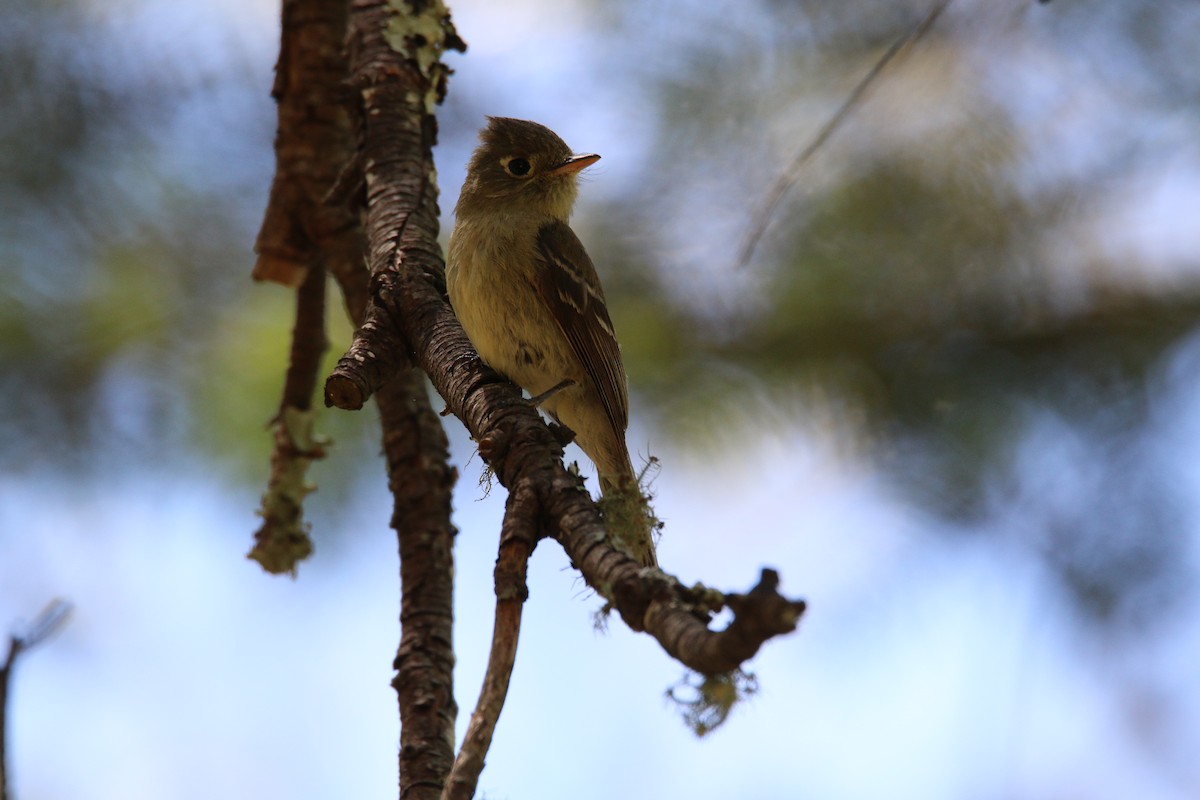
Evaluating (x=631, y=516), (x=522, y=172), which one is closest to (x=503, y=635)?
(x=631, y=516)

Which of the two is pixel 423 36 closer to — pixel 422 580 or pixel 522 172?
pixel 522 172

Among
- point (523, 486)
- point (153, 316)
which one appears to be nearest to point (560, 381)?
point (153, 316)

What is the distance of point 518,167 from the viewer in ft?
15.1

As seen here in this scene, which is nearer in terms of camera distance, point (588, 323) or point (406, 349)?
point (406, 349)

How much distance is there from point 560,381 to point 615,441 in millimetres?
294

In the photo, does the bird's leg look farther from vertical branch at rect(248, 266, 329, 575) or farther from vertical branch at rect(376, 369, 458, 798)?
vertical branch at rect(248, 266, 329, 575)

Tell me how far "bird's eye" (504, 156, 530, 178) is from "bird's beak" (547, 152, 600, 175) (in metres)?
0.10

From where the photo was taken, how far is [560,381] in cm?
415

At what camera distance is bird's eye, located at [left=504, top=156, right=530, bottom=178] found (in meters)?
4.59

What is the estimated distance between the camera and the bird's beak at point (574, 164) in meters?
4.29

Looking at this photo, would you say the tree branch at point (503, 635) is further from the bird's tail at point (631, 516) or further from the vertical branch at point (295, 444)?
the vertical branch at point (295, 444)

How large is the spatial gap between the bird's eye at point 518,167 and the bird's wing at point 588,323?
0.61m

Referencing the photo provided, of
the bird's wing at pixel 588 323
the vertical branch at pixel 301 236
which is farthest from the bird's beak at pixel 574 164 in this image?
the vertical branch at pixel 301 236

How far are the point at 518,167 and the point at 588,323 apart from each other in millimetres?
933
